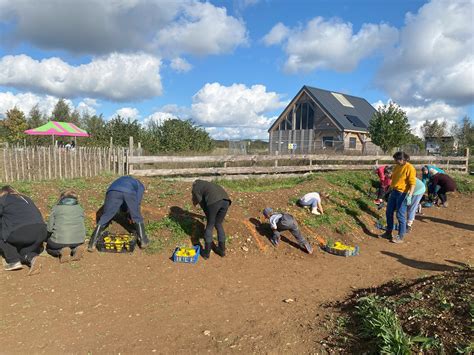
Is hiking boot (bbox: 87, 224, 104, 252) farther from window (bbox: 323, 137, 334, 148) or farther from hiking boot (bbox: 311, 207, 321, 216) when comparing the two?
window (bbox: 323, 137, 334, 148)

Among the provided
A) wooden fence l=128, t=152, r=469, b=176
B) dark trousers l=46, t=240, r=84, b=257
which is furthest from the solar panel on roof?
dark trousers l=46, t=240, r=84, b=257

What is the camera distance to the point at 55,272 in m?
5.48

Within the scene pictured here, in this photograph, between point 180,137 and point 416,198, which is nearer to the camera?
point 416,198

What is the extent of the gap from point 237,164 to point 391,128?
46.4 feet

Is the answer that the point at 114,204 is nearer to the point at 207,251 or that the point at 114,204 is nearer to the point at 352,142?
the point at 207,251

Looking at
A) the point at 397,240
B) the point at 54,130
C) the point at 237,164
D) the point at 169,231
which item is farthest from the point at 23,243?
the point at 54,130

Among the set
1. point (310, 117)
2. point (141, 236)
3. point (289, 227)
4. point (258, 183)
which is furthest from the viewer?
point (310, 117)

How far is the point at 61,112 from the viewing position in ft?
122

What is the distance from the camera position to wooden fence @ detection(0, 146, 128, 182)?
32.4 feet

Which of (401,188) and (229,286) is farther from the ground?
(401,188)

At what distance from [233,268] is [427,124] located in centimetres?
5460

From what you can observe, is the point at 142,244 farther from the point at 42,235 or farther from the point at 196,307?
the point at 196,307

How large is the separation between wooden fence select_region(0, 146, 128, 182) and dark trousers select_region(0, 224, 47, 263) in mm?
5102

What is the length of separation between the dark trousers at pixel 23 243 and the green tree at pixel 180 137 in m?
13.4
